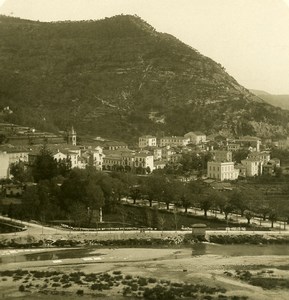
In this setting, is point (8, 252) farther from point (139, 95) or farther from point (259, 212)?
point (139, 95)

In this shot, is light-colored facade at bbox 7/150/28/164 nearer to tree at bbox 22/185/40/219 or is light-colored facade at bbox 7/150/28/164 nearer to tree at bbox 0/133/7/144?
tree at bbox 0/133/7/144

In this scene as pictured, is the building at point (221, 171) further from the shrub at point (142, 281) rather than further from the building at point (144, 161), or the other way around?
the shrub at point (142, 281)

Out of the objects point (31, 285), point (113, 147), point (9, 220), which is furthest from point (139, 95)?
point (31, 285)

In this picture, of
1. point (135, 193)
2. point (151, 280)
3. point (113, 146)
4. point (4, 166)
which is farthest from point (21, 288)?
point (113, 146)

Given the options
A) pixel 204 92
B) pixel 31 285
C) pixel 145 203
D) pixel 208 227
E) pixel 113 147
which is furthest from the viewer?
pixel 204 92

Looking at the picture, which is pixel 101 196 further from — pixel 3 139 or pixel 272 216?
pixel 3 139

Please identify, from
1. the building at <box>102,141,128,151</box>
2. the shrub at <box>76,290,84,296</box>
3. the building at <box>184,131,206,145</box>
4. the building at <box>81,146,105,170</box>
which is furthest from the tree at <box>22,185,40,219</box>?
the building at <box>184,131,206,145</box>
